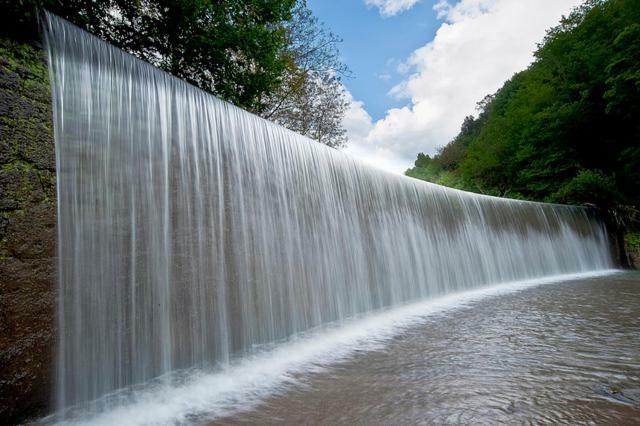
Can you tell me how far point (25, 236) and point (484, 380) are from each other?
3.51m

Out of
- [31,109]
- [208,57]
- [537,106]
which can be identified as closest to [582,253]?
[537,106]

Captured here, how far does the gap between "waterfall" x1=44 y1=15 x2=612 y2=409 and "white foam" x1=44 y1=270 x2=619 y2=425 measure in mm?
262

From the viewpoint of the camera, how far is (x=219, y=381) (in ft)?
9.88

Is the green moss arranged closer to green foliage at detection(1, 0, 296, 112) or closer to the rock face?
green foliage at detection(1, 0, 296, 112)


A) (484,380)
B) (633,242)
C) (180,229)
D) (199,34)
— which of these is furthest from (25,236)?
(633,242)

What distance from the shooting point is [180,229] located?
3492 mm

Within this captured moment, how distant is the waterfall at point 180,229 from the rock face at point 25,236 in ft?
0.30

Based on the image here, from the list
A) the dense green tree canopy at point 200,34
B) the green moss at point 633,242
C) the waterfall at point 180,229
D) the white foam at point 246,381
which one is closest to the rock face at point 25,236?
the waterfall at point 180,229

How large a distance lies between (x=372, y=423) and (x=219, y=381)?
1.55 meters

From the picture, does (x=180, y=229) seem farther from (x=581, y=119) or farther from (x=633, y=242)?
(x=581, y=119)

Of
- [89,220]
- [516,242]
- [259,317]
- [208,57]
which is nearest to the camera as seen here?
[89,220]

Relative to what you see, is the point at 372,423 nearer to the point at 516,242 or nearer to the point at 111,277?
the point at 111,277

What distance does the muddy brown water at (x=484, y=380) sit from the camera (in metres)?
2.08

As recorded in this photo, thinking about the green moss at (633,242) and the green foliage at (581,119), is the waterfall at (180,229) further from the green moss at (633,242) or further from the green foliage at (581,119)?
the green foliage at (581,119)
